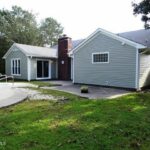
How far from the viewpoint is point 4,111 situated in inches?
311

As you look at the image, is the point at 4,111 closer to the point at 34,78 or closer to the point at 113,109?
the point at 113,109

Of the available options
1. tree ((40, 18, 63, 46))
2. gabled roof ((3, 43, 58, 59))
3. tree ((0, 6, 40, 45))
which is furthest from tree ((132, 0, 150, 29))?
tree ((40, 18, 63, 46))

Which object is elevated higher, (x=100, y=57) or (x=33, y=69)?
(x=100, y=57)

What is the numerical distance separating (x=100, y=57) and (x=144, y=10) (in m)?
4.36

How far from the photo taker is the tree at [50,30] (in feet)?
166

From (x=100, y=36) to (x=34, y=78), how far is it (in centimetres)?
930

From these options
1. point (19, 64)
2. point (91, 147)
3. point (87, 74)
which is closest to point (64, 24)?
point (19, 64)

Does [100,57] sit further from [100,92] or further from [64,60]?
[64,60]

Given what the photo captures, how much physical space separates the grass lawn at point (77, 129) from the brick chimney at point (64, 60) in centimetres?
1505

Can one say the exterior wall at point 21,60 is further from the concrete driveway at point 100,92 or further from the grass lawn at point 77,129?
the grass lawn at point 77,129

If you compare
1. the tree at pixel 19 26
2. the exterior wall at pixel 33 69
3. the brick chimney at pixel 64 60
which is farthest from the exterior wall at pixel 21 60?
the tree at pixel 19 26

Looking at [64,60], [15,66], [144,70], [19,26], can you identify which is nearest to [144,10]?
[144,70]

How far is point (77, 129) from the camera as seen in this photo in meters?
5.59

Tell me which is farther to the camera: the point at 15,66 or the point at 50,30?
the point at 50,30
